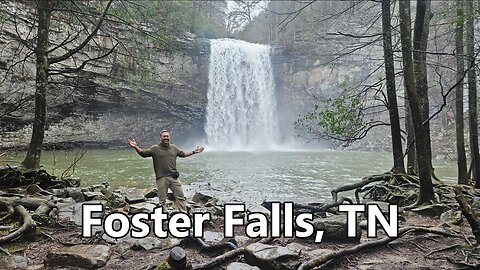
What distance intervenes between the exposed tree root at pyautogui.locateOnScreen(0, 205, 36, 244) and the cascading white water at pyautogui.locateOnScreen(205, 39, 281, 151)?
26.0 m

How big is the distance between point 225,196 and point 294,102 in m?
26.8

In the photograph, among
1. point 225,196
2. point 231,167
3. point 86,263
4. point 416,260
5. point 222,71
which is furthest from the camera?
point 222,71

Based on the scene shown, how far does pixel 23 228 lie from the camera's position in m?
4.34

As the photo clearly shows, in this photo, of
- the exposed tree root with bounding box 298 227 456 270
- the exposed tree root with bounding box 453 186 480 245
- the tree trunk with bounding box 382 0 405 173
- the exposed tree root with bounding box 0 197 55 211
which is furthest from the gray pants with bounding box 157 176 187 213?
the tree trunk with bounding box 382 0 405 173

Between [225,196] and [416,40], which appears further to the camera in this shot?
[225,196]

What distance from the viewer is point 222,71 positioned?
31.4 meters

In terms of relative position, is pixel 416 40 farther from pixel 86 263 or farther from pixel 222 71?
pixel 222 71

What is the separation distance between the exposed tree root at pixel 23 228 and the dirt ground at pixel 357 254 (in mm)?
99

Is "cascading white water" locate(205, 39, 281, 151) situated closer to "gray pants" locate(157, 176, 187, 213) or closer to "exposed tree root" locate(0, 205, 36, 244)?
"gray pants" locate(157, 176, 187, 213)

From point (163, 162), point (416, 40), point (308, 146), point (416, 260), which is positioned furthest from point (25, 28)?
point (308, 146)

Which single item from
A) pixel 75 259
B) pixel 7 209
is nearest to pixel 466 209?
pixel 75 259

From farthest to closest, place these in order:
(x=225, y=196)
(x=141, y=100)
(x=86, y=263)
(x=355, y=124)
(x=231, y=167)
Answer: (x=141, y=100) < (x=231, y=167) < (x=225, y=196) < (x=355, y=124) < (x=86, y=263)

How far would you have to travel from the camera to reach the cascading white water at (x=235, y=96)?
1237 inches

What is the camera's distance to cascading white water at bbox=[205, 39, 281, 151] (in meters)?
31.4
